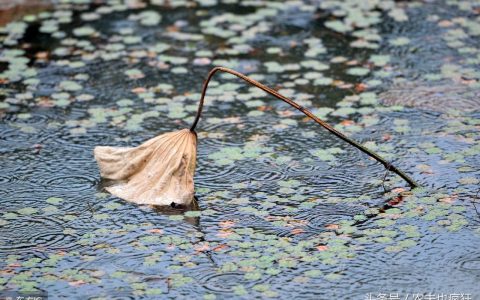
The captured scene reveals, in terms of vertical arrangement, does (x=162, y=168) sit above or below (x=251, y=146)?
above

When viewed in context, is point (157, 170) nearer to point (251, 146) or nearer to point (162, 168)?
point (162, 168)

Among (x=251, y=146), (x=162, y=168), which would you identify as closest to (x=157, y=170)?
(x=162, y=168)

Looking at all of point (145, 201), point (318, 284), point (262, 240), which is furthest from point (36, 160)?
point (318, 284)

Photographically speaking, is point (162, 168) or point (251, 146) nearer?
point (162, 168)

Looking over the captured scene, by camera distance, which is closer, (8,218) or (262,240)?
(262,240)

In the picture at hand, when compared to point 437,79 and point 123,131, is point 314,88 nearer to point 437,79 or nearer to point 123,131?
point 437,79

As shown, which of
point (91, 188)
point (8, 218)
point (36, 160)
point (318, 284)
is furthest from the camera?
point (36, 160)
